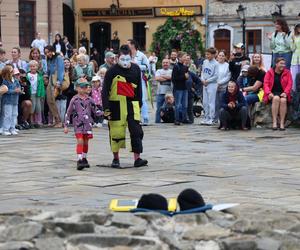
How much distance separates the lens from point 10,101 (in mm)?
18234

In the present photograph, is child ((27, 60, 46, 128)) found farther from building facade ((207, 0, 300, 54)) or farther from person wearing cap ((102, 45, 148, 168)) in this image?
building facade ((207, 0, 300, 54))

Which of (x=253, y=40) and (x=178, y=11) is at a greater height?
(x=178, y=11)

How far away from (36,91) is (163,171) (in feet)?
27.1

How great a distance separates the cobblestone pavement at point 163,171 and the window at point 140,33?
1156 inches

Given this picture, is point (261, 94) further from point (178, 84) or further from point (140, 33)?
point (140, 33)

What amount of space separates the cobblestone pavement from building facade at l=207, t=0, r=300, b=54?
2608 cm

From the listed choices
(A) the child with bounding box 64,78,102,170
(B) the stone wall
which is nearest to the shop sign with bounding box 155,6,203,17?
(A) the child with bounding box 64,78,102,170

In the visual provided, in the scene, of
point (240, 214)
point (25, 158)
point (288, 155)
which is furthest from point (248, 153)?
point (240, 214)

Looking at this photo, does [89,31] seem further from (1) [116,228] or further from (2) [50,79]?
(1) [116,228]

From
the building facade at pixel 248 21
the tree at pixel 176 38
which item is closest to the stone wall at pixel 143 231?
the tree at pixel 176 38

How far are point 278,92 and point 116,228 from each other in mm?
13311

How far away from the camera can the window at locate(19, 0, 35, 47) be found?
4009cm

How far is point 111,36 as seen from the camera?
48188 millimetres

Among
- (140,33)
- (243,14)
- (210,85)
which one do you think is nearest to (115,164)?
(210,85)
